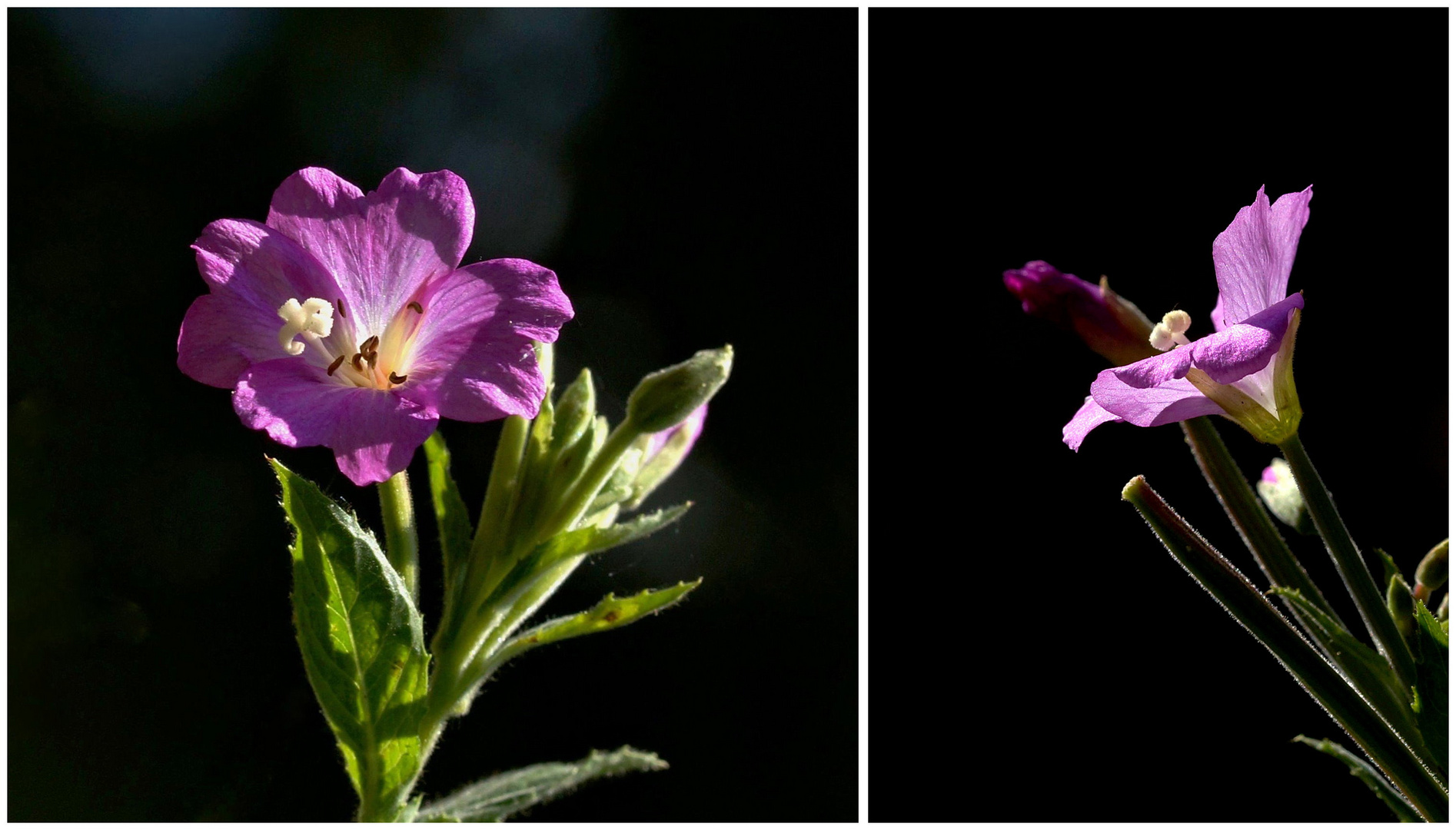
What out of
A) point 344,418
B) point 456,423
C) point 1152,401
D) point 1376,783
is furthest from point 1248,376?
point 456,423

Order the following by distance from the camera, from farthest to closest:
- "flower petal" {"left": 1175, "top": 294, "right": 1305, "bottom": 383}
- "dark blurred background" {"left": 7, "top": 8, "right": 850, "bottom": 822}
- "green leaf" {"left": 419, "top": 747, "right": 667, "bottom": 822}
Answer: "dark blurred background" {"left": 7, "top": 8, "right": 850, "bottom": 822}, "green leaf" {"left": 419, "top": 747, "right": 667, "bottom": 822}, "flower petal" {"left": 1175, "top": 294, "right": 1305, "bottom": 383}

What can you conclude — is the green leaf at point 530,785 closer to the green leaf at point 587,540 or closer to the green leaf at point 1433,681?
the green leaf at point 587,540

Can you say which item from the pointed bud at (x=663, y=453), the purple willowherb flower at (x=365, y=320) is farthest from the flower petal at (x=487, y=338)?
the pointed bud at (x=663, y=453)

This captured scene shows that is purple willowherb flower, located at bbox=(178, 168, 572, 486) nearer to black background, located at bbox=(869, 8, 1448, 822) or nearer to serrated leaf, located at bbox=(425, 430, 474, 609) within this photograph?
serrated leaf, located at bbox=(425, 430, 474, 609)

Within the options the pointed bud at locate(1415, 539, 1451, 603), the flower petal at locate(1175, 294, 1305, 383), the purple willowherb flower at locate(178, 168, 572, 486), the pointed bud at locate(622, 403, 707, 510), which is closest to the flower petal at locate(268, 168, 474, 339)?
the purple willowherb flower at locate(178, 168, 572, 486)

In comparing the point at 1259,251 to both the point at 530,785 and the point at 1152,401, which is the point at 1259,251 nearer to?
the point at 1152,401

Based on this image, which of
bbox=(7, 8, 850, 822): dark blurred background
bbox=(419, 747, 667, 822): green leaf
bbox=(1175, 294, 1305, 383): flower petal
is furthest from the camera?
bbox=(7, 8, 850, 822): dark blurred background
